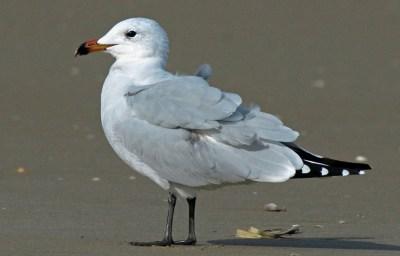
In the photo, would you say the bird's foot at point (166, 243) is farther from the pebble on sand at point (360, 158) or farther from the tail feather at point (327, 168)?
the pebble on sand at point (360, 158)

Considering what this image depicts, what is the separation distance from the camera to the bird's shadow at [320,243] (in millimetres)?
8367

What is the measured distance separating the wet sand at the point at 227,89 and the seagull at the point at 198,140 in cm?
45

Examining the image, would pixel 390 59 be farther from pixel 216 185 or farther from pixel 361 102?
pixel 216 185

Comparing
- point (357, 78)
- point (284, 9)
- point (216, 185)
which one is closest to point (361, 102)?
point (357, 78)

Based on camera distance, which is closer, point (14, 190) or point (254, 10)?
point (14, 190)

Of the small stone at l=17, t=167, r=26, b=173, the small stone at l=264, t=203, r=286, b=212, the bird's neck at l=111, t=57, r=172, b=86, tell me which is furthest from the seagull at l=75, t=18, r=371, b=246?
the small stone at l=17, t=167, r=26, b=173

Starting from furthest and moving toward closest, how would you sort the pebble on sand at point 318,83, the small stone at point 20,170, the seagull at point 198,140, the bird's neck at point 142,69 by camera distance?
1. the pebble on sand at point 318,83
2. the small stone at point 20,170
3. the bird's neck at point 142,69
4. the seagull at point 198,140

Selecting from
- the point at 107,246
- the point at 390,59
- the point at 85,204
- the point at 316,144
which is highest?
the point at 390,59

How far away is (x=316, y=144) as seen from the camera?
Result: 1330 centimetres

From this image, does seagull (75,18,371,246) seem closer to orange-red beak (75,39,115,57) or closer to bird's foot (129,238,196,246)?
bird's foot (129,238,196,246)

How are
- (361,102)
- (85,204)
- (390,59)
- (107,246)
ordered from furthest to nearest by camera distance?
(390,59) → (361,102) → (85,204) → (107,246)

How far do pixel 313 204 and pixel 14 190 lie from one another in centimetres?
221

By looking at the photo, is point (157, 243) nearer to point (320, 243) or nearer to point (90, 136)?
point (320, 243)

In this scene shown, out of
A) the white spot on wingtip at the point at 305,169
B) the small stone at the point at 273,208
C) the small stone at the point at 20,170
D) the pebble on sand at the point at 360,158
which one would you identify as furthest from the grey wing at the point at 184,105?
the pebble on sand at the point at 360,158
